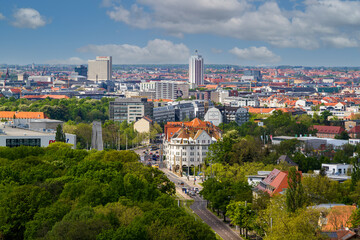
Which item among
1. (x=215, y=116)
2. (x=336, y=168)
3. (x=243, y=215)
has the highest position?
(x=215, y=116)

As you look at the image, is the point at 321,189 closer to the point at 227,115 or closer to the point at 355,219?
the point at 355,219

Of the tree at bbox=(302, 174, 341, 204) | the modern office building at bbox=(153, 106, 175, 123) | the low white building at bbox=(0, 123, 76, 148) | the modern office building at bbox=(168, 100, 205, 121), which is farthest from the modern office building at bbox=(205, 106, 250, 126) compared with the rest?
the tree at bbox=(302, 174, 341, 204)

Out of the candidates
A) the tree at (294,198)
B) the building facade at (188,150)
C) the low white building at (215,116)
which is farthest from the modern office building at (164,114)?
the tree at (294,198)

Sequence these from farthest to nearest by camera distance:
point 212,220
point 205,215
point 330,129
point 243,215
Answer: point 330,129
point 205,215
point 212,220
point 243,215

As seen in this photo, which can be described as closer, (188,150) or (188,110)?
(188,150)

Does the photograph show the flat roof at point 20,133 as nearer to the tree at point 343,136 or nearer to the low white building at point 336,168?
the low white building at point 336,168

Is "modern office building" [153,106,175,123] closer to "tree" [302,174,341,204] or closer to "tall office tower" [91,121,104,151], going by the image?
"tall office tower" [91,121,104,151]

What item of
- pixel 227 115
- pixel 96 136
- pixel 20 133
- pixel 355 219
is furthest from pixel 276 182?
pixel 227 115

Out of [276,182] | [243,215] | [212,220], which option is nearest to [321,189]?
[276,182]

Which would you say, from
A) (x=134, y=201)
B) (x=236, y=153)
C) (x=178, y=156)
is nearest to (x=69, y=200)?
(x=134, y=201)

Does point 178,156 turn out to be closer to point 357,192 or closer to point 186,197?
point 186,197

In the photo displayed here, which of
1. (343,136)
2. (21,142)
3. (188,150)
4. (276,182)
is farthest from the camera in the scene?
(343,136)

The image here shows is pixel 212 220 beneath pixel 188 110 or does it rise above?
beneath

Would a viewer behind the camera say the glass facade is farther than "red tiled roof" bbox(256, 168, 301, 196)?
Yes
